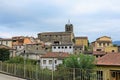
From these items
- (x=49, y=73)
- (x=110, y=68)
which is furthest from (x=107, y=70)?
(x=49, y=73)

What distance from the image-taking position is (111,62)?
27.5m

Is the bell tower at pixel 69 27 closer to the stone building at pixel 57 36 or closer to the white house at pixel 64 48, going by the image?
the stone building at pixel 57 36

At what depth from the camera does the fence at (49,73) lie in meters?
18.7

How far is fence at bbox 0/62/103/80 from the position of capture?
61.3 ft

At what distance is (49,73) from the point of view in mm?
19719

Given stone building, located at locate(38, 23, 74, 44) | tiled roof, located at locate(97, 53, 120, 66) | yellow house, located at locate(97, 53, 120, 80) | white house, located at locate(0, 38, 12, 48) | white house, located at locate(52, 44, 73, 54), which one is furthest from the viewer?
stone building, located at locate(38, 23, 74, 44)

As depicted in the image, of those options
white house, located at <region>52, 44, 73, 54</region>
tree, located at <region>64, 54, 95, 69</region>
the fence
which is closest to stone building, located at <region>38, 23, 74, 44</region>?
white house, located at <region>52, 44, 73, 54</region>

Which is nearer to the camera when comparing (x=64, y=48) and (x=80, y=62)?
(x=80, y=62)

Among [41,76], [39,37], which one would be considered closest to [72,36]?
[39,37]

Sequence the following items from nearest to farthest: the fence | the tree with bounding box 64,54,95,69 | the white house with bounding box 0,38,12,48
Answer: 1. the fence
2. the tree with bounding box 64,54,95,69
3. the white house with bounding box 0,38,12,48

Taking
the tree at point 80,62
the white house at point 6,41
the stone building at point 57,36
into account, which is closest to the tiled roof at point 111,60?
the tree at point 80,62

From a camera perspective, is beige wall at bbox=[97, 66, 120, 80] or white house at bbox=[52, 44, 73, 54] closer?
beige wall at bbox=[97, 66, 120, 80]

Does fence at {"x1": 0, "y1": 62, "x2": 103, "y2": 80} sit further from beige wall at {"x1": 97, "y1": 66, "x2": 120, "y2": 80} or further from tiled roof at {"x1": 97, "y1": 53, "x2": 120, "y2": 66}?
tiled roof at {"x1": 97, "y1": 53, "x2": 120, "y2": 66}

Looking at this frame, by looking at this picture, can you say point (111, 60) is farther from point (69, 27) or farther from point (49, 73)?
point (69, 27)
